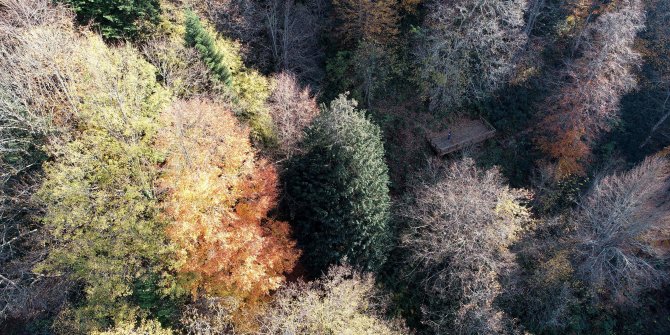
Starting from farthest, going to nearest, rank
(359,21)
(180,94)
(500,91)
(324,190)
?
(500,91), (359,21), (180,94), (324,190)

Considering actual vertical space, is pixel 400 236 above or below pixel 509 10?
below

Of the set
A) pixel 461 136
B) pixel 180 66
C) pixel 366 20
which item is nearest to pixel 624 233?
pixel 461 136

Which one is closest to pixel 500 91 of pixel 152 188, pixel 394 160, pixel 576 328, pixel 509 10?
pixel 509 10

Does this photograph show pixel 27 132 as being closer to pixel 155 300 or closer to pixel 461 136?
pixel 155 300

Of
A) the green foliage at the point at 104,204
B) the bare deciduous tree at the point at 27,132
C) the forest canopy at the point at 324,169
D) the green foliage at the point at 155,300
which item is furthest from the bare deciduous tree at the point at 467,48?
the bare deciduous tree at the point at 27,132

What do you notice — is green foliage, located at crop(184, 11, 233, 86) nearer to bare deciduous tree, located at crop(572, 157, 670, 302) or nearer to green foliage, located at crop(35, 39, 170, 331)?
green foliage, located at crop(35, 39, 170, 331)

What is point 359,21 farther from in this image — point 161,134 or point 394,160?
point 161,134
